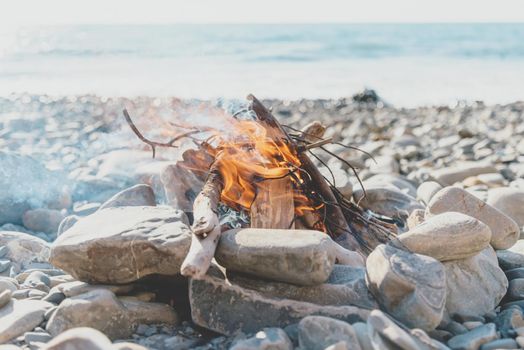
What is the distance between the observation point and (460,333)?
104 inches

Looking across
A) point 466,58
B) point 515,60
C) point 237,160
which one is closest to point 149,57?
point 466,58

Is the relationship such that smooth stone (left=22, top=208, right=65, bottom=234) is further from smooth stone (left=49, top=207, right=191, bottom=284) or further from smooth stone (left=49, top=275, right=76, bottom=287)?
smooth stone (left=49, top=207, right=191, bottom=284)

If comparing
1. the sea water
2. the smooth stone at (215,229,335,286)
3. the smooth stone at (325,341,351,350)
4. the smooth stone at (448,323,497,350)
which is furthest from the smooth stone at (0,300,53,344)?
the sea water

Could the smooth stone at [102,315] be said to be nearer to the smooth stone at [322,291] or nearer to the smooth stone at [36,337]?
Result: the smooth stone at [36,337]

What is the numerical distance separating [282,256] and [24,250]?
6.92ft

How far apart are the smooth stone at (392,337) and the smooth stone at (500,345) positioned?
0.28 m

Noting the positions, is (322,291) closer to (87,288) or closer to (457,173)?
(87,288)

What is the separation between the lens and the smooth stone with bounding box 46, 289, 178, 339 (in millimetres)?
2613

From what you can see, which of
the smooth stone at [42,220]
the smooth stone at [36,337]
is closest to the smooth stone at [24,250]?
the smooth stone at [42,220]

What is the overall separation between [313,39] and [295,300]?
39597 millimetres

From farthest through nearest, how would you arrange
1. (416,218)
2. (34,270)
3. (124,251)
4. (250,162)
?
(416,218), (34,270), (250,162), (124,251)

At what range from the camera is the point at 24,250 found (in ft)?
12.8

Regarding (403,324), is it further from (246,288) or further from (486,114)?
(486,114)

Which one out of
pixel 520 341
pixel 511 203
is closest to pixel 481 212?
pixel 511 203
